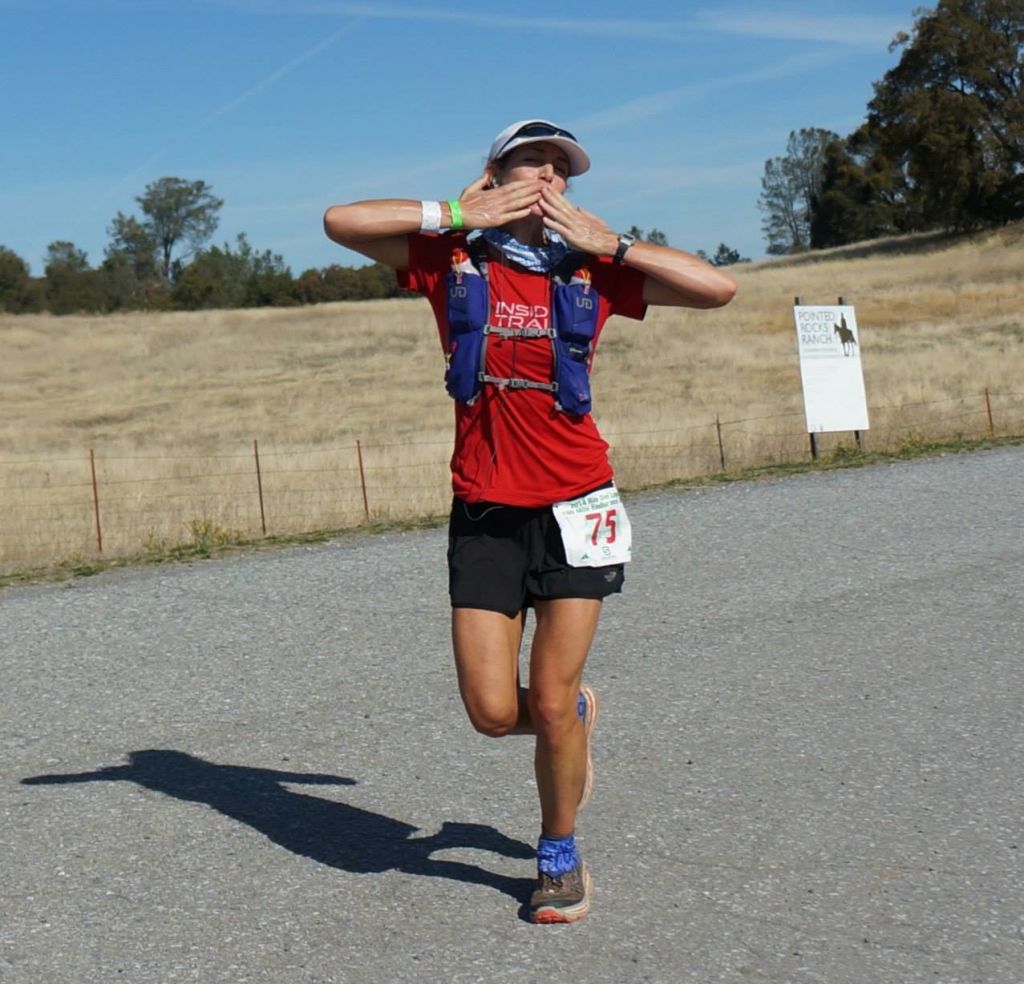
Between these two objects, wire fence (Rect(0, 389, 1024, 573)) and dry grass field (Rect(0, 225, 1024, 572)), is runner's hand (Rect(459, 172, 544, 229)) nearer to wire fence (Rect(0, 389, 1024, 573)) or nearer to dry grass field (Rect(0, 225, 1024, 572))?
wire fence (Rect(0, 389, 1024, 573))

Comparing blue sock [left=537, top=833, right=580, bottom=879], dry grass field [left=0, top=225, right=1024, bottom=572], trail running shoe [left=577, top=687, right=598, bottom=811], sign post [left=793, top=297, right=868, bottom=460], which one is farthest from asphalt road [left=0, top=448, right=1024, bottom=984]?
sign post [left=793, top=297, right=868, bottom=460]

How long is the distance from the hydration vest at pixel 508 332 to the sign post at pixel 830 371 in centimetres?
1457

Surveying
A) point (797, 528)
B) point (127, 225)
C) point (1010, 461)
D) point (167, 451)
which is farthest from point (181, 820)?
point (127, 225)

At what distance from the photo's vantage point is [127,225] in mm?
122438

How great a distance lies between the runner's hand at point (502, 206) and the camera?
3.95 m

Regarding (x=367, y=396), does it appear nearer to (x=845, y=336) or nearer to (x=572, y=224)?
(x=845, y=336)

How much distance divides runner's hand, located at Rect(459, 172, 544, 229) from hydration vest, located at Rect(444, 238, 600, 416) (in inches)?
7.0

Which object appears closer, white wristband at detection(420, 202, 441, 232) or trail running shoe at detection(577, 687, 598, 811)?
white wristband at detection(420, 202, 441, 232)

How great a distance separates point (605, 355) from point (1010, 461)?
26.4 metres

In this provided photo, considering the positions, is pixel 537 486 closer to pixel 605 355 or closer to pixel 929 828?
pixel 929 828

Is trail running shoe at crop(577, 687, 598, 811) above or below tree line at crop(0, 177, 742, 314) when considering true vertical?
below

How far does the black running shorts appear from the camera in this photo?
412cm

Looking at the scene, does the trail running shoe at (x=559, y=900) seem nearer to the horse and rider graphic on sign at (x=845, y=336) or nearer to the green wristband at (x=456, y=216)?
the green wristband at (x=456, y=216)

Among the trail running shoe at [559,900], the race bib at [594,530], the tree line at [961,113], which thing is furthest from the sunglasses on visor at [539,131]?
the tree line at [961,113]
